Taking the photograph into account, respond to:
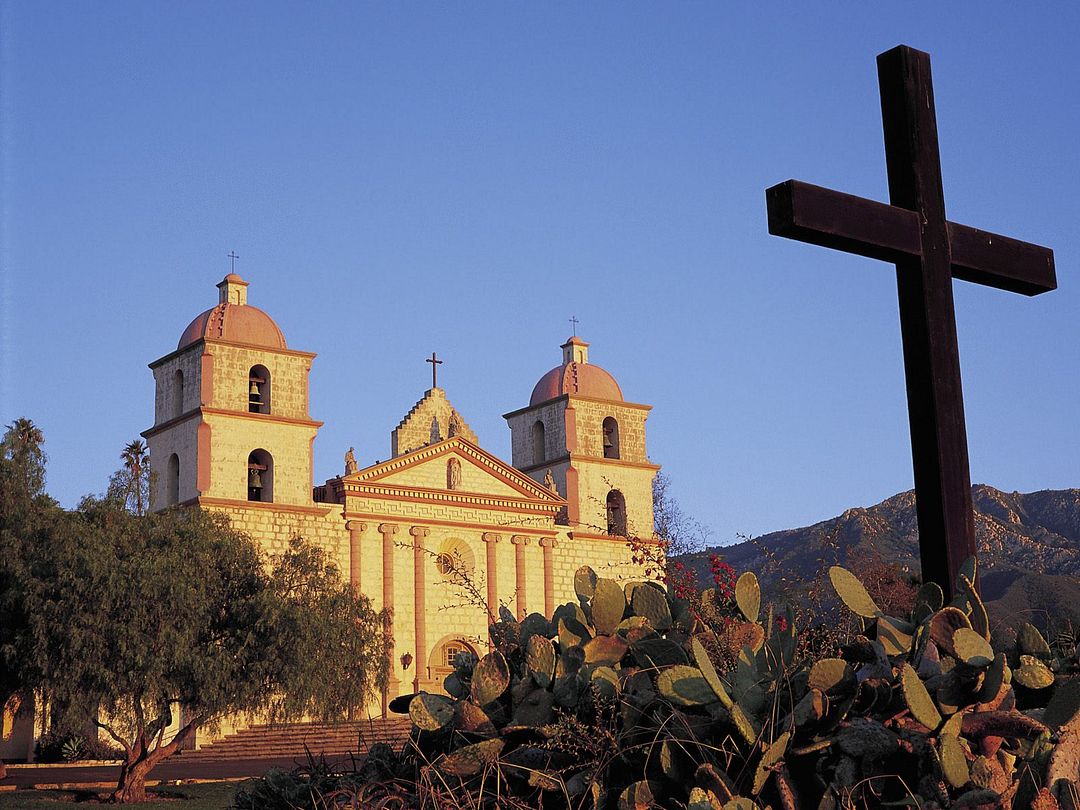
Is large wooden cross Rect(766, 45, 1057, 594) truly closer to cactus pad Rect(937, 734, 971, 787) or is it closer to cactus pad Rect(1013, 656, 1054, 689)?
cactus pad Rect(1013, 656, 1054, 689)

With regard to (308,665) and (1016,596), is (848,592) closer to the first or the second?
(308,665)

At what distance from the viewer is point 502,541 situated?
1658 inches

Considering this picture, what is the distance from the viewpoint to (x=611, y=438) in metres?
45.9

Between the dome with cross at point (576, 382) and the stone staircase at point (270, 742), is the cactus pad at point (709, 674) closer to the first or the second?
the stone staircase at point (270, 742)

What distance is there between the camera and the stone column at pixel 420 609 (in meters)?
39.2

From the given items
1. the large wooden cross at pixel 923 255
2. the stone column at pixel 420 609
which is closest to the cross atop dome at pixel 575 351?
the stone column at pixel 420 609

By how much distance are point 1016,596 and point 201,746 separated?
6681 cm

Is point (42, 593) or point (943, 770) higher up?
point (42, 593)

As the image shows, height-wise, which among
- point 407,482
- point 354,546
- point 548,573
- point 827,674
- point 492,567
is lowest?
point 827,674

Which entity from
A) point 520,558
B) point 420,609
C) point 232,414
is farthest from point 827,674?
point 520,558

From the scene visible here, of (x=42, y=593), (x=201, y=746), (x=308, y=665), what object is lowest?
(x=201, y=746)

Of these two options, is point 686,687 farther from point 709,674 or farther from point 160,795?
point 160,795

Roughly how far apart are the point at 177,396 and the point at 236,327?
290 cm

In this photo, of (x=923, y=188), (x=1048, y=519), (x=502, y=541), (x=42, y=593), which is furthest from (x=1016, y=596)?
(x=923, y=188)
